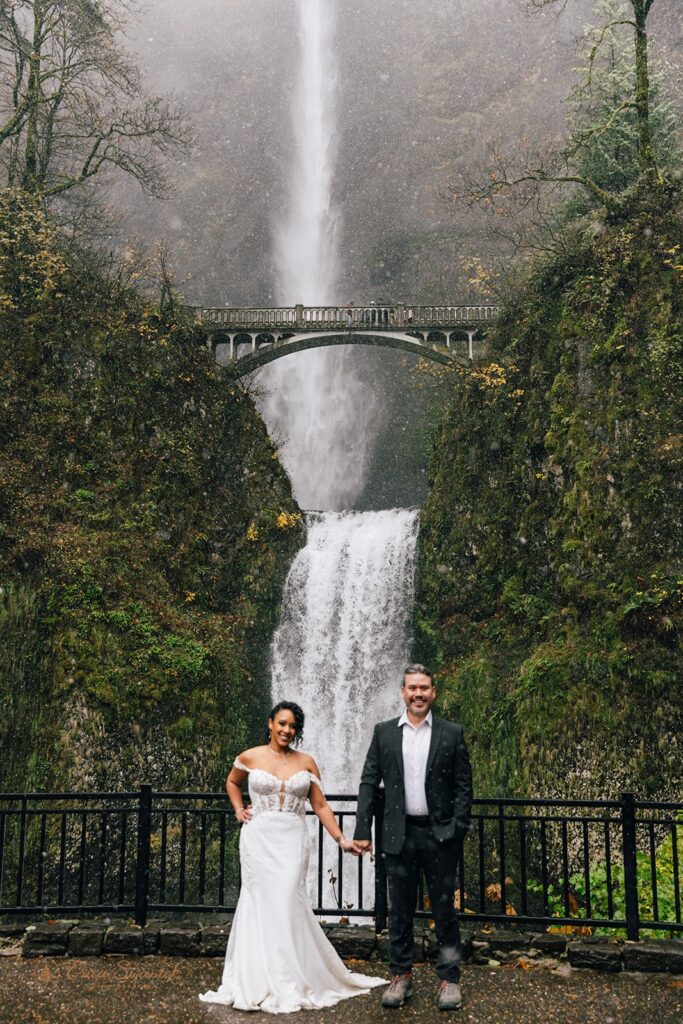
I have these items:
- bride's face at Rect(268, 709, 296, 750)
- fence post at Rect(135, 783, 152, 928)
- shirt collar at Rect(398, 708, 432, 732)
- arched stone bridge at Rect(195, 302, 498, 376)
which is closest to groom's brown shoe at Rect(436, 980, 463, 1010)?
shirt collar at Rect(398, 708, 432, 732)

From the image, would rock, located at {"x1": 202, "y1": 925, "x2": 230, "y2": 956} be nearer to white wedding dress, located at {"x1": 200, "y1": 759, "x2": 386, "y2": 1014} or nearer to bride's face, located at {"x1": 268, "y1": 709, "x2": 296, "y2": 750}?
white wedding dress, located at {"x1": 200, "y1": 759, "x2": 386, "y2": 1014}

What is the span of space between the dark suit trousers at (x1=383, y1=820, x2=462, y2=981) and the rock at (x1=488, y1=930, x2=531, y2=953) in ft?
3.67

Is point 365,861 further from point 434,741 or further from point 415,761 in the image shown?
point 434,741

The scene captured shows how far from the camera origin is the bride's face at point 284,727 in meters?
5.92

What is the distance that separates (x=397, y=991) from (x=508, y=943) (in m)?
1.42

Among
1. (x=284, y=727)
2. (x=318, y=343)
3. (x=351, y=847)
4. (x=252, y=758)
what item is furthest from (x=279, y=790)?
(x=318, y=343)

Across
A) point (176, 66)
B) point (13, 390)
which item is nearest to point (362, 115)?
point (176, 66)

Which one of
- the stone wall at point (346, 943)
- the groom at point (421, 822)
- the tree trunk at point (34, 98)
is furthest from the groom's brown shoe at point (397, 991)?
the tree trunk at point (34, 98)

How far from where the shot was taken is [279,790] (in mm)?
5934

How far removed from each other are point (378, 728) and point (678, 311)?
1754 centimetres

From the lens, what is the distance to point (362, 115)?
57.5 metres

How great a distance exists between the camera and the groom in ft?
18.4

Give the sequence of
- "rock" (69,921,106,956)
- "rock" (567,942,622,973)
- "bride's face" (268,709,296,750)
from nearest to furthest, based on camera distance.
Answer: "bride's face" (268,709,296,750)
"rock" (567,942,622,973)
"rock" (69,921,106,956)

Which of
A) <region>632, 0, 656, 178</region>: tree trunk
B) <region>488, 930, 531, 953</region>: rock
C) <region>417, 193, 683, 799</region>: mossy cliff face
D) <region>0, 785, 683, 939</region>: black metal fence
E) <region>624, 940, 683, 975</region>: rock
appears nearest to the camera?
<region>624, 940, 683, 975</region>: rock
